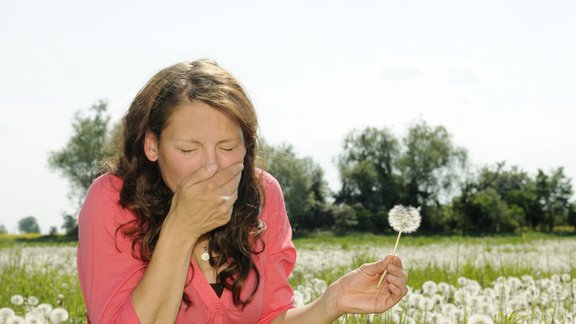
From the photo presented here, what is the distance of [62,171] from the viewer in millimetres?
62312

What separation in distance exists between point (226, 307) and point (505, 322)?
1.63 metres

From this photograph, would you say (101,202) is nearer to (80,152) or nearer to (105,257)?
(105,257)

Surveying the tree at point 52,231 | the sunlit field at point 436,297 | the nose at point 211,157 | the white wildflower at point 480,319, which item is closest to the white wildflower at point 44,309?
the sunlit field at point 436,297

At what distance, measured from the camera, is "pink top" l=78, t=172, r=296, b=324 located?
2.56 metres

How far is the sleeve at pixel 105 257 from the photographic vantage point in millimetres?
2541

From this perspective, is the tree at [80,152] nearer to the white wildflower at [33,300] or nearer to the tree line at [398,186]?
the tree line at [398,186]

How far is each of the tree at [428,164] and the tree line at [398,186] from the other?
0.30 feet

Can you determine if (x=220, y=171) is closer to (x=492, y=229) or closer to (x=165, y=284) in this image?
(x=165, y=284)

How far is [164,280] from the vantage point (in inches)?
92.1

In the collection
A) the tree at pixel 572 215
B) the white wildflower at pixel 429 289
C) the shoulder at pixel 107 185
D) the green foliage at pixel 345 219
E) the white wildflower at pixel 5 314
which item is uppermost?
the shoulder at pixel 107 185

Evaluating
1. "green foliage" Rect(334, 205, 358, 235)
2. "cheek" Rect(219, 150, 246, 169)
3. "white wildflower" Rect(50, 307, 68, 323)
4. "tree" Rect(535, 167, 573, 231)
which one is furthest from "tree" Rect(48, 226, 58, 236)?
"cheek" Rect(219, 150, 246, 169)

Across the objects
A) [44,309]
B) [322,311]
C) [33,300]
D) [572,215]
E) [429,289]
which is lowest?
[572,215]

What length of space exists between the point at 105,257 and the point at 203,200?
62 cm

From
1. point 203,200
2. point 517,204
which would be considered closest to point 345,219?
point 517,204
